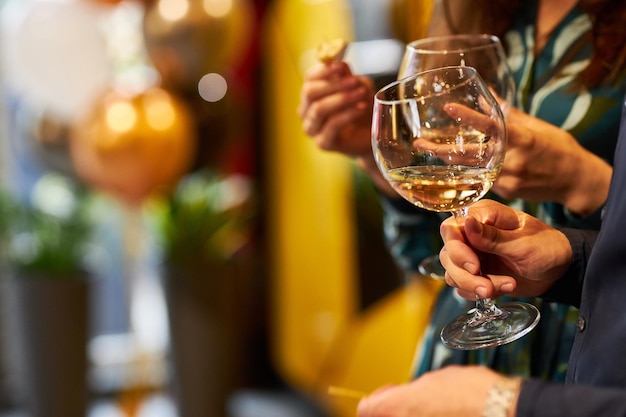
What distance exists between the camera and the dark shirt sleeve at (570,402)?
680mm

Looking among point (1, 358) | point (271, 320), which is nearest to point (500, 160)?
point (271, 320)

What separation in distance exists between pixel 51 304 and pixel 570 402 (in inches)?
113

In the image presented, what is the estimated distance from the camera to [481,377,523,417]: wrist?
2.29ft

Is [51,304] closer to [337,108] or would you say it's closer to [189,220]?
[189,220]

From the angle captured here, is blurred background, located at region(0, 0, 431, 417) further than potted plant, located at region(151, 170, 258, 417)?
No

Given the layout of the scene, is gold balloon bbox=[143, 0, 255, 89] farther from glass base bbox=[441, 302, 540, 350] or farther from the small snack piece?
glass base bbox=[441, 302, 540, 350]

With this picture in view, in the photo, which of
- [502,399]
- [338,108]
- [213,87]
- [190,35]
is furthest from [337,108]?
[213,87]

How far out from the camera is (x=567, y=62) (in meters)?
1.09

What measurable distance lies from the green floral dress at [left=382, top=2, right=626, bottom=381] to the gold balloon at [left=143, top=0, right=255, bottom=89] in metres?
1.88

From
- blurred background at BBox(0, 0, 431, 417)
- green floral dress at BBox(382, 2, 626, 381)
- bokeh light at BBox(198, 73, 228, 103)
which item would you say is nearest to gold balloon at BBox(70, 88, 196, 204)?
blurred background at BBox(0, 0, 431, 417)

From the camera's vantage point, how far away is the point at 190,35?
2914 mm

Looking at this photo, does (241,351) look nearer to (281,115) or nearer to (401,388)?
(281,115)

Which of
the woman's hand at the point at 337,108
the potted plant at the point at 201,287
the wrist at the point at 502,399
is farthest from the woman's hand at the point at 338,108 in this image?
the potted plant at the point at 201,287

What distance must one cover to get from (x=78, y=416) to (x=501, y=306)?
2764 mm
